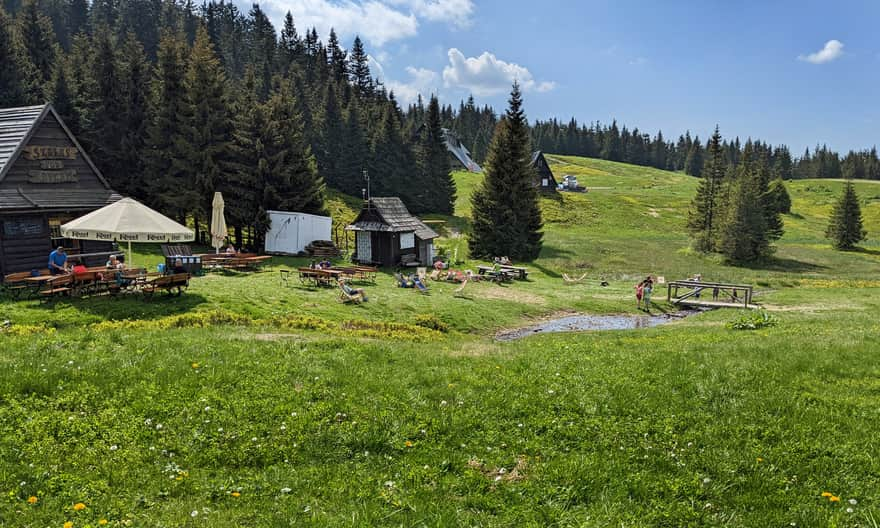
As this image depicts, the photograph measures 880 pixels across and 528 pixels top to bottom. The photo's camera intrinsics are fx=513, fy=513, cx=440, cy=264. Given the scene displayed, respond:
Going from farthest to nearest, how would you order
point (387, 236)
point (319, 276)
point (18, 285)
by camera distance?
point (387, 236), point (319, 276), point (18, 285)

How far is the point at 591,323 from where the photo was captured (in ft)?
80.0

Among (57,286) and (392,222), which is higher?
(392,222)

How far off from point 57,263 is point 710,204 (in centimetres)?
6492

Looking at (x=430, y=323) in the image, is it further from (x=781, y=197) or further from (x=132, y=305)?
(x=781, y=197)

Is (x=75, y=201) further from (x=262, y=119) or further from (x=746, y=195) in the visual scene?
(x=746, y=195)

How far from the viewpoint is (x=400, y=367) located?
11672 millimetres

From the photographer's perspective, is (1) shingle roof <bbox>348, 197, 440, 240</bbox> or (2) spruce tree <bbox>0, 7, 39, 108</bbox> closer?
(1) shingle roof <bbox>348, 197, 440, 240</bbox>

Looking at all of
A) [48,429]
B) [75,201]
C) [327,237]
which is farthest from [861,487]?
[327,237]

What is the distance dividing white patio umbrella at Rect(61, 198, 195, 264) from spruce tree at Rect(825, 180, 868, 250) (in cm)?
7921

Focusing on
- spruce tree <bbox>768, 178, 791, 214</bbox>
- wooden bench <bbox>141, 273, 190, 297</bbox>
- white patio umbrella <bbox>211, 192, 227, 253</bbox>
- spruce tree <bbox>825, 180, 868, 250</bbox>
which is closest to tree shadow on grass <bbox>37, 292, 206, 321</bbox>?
wooden bench <bbox>141, 273, 190, 297</bbox>

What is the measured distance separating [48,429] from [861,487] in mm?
12039

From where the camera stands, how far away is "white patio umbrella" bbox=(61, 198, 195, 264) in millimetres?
18969

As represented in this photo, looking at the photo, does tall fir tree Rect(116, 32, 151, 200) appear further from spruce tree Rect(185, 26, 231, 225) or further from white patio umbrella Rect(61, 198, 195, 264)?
white patio umbrella Rect(61, 198, 195, 264)

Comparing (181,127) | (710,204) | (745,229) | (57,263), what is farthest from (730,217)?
(57,263)
